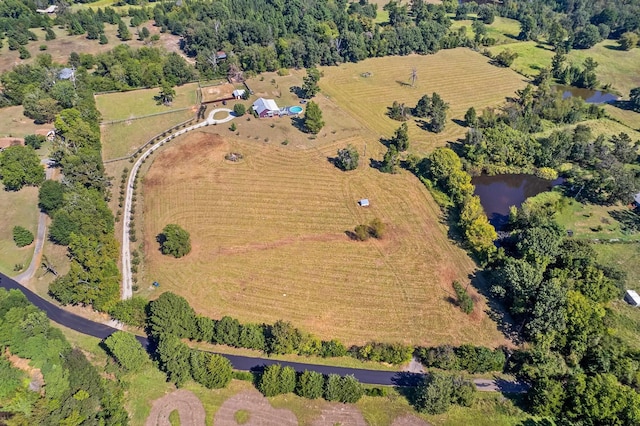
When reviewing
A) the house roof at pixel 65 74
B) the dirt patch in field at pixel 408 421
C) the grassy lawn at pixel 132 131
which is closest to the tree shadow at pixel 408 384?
the dirt patch in field at pixel 408 421

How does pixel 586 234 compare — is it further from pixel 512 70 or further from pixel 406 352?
pixel 512 70

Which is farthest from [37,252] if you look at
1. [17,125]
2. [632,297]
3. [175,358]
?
[632,297]

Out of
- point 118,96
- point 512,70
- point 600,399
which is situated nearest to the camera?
point 600,399

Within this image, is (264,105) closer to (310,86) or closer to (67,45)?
(310,86)

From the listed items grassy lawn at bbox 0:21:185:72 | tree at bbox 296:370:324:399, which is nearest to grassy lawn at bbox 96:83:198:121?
grassy lawn at bbox 0:21:185:72

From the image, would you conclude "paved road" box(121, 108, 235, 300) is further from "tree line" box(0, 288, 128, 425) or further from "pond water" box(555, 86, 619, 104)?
"pond water" box(555, 86, 619, 104)

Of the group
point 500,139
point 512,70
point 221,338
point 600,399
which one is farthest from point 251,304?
point 512,70
